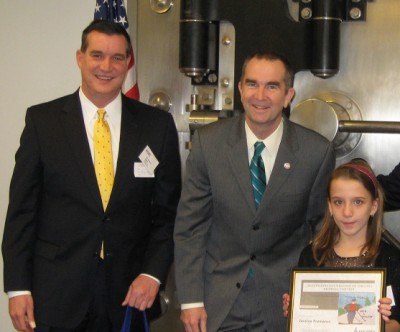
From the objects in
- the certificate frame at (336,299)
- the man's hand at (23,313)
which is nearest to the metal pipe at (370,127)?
the certificate frame at (336,299)

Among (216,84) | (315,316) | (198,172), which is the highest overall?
(216,84)

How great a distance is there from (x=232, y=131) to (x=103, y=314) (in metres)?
0.70

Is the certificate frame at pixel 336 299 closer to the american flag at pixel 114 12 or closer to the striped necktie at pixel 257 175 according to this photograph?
the striped necktie at pixel 257 175

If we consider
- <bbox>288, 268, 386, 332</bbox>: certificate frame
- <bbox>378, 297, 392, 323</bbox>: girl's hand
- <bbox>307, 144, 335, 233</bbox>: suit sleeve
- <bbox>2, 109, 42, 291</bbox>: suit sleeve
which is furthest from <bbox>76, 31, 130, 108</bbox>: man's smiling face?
<bbox>378, 297, 392, 323</bbox>: girl's hand

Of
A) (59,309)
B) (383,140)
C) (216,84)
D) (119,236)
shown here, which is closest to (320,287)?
(119,236)

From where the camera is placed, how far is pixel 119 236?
88.5 inches

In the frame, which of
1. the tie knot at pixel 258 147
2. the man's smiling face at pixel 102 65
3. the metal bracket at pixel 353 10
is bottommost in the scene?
the tie knot at pixel 258 147

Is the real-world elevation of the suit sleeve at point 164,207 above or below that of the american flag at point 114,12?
below

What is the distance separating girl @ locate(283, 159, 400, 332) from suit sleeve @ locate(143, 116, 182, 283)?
0.46 meters

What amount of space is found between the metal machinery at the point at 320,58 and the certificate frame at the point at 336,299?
0.83m

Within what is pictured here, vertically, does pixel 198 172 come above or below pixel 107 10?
below

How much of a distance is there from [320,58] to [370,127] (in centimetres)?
33

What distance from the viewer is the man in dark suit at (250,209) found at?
2109mm

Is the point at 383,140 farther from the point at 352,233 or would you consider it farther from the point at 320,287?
the point at 320,287
